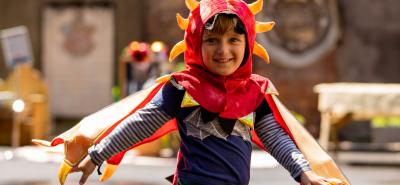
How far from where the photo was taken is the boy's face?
11.8 feet

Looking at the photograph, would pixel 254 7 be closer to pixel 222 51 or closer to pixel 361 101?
pixel 222 51

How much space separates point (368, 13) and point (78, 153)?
1691 cm

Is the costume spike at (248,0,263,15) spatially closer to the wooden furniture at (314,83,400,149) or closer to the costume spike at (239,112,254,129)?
the costume spike at (239,112,254,129)

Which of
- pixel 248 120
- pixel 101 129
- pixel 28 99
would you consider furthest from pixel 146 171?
pixel 248 120

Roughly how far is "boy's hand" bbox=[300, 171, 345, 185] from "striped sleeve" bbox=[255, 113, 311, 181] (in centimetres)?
4

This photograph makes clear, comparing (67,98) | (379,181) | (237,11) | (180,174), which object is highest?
(237,11)

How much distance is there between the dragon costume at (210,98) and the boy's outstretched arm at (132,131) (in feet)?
0.37

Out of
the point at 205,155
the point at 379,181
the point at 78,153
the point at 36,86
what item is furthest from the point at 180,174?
the point at 36,86

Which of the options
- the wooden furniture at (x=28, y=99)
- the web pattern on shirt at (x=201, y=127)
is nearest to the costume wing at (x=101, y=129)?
A: the web pattern on shirt at (x=201, y=127)

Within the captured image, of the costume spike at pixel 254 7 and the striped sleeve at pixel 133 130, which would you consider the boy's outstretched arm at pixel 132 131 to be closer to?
the striped sleeve at pixel 133 130

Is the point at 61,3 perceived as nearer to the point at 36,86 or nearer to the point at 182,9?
the point at 182,9

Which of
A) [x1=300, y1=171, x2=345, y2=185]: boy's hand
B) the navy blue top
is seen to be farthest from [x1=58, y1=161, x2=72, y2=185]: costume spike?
[x1=300, y1=171, x2=345, y2=185]: boy's hand

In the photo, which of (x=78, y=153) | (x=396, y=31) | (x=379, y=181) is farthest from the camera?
(x=396, y=31)

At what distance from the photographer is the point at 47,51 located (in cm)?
2088
